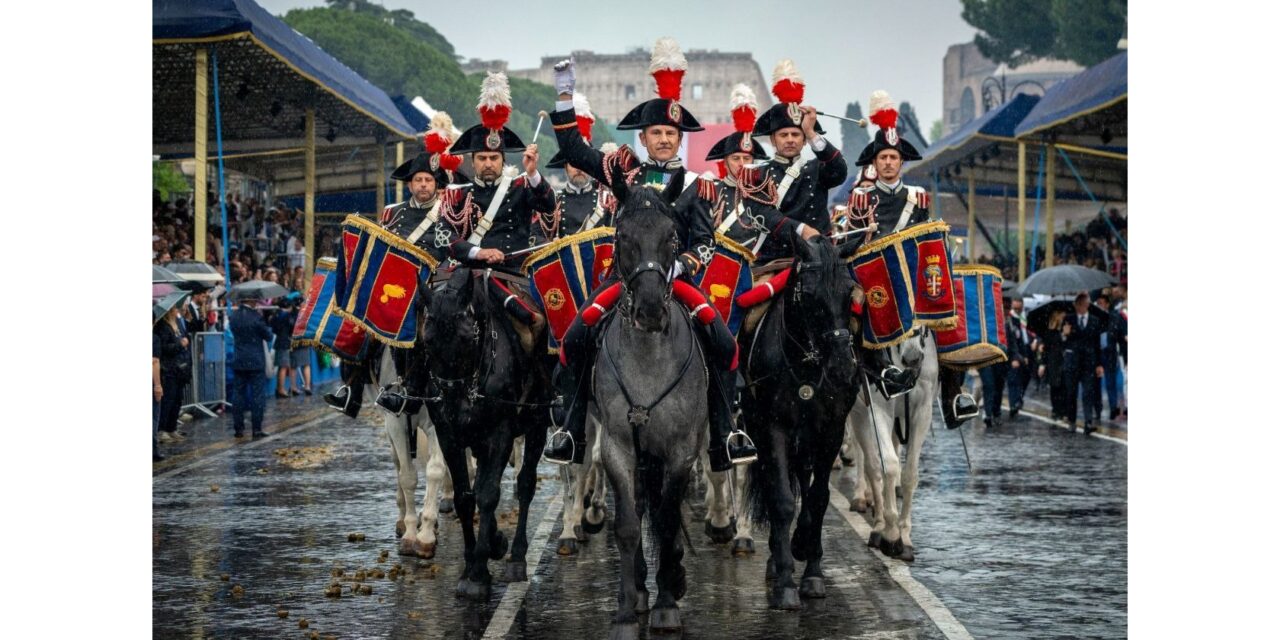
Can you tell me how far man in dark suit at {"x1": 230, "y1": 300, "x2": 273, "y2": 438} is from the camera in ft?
70.1

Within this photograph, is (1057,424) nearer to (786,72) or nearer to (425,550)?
Result: (786,72)

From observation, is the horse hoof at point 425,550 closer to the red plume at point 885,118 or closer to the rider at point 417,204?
the rider at point 417,204

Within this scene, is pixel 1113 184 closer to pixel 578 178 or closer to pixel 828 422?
pixel 578 178

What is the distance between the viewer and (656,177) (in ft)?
31.2

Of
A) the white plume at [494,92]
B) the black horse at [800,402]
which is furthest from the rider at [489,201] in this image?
the black horse at [800,402]

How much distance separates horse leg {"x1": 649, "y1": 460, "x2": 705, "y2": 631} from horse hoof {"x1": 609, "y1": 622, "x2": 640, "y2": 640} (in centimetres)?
31

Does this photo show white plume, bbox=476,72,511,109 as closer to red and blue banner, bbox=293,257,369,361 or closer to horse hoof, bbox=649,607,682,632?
red and blue banner, bbox=293,257,369,361

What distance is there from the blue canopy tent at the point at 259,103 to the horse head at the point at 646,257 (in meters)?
13.7

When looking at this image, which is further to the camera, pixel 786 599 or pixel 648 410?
pixel 786 599

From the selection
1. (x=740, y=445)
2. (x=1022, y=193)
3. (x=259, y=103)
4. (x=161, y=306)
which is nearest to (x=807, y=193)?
(x=740, y=445)

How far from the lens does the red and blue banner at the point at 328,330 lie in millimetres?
11867

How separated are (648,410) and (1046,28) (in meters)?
52.2

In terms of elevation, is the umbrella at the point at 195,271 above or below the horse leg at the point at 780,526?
above

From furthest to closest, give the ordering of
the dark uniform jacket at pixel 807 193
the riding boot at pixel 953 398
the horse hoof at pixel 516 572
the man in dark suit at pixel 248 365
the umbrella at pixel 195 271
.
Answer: the umbrella at pixel 195 271 → the man in dark suit at pixel 248 365 → the riding boot at pixel 953 398 → the dark uniform jacket at pixel 807 193 → the horse hoof at pixel 516 572
